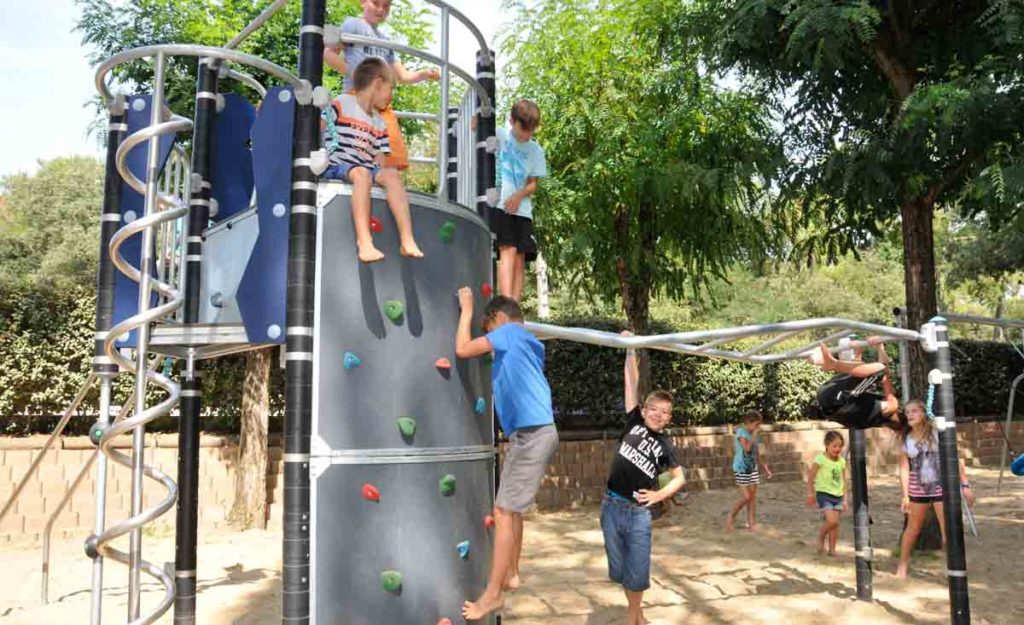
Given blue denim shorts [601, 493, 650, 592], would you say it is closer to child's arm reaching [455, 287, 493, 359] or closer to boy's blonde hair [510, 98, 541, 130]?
child's arm reaching [455, 287, 493, 359]

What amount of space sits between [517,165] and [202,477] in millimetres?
7409

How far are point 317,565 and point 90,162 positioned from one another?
3924cm

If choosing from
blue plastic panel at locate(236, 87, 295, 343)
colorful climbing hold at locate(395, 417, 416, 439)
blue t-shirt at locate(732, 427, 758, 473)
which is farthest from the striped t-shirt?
blue t-shirt at locate(732, 427, 758, 473)

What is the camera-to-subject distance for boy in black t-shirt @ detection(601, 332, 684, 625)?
5688 mm

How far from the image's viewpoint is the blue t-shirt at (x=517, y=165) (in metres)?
5.82

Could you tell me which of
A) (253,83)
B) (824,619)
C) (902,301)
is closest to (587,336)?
(253,83)

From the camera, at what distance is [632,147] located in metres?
11.8

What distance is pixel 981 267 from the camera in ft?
68.8

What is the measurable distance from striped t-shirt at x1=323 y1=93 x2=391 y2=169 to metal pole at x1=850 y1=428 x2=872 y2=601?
16.9 feet

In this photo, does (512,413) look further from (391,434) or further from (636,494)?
(636,494)

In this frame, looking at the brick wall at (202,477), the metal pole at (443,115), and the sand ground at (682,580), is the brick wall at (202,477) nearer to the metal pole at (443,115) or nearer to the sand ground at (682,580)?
the sand ground at (682,580)

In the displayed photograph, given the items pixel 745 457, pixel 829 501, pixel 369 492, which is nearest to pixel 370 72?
pixel 369 492

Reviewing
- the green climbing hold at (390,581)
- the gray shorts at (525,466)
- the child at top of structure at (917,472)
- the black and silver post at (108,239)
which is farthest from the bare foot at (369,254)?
the child at top of structure at (917,472)

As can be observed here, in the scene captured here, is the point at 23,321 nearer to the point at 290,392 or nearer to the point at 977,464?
the point at 290,392
